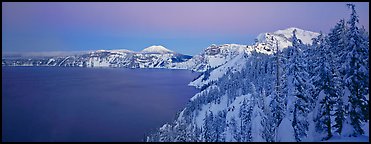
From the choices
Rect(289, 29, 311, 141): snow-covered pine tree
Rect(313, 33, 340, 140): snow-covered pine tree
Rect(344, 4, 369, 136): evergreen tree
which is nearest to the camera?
Rect(344, 4, 369, 136): evergreen tree

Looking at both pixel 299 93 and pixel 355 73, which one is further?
pixel 299 93

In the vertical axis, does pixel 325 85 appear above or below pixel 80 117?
above

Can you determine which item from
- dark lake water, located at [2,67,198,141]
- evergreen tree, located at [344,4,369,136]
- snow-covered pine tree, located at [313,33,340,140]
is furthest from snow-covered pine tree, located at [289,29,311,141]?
dark lake water, located at [2,67,198,141]

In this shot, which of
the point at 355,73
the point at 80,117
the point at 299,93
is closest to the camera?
the point at 355,73

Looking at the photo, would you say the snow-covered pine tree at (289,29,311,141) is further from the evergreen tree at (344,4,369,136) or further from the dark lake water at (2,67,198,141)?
the dark lake water at (2,67,198,141)

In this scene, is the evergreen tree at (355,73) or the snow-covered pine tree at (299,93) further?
the snow-covered pine tree at (299,93)

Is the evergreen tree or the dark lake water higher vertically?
the evergreen tree

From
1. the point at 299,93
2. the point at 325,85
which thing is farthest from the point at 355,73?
the point at 299,93

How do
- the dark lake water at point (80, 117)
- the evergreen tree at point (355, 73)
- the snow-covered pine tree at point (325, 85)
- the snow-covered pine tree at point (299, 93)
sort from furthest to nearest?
the dark lake water at point (80, 117)
the snow-covered pine tree at point (299, 93)
the snow-covered pine tree at point (325, 85)
the evergreen tree at point (355, 73)

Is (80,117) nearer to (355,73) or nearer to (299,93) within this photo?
(299,93)

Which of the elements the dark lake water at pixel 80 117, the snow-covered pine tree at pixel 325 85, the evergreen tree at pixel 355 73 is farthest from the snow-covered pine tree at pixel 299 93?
the dark lake water at pixel 80 117

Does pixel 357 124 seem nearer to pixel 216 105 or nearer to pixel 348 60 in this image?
pixel 348 60

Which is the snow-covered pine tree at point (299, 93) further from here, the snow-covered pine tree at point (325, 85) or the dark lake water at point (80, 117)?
the dark lake water at point (80, 117)
